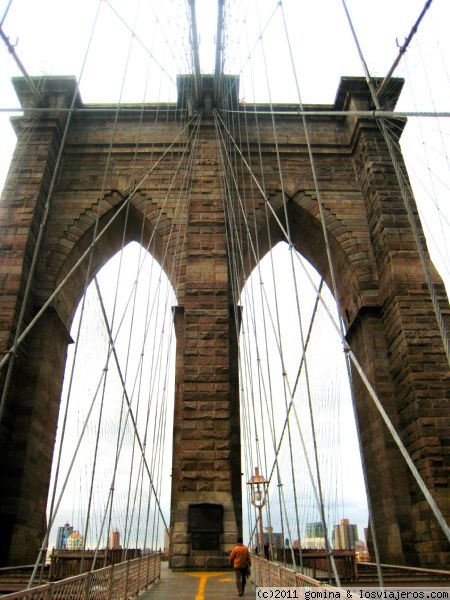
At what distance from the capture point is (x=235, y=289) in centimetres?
1088

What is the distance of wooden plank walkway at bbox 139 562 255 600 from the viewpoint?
206 inches

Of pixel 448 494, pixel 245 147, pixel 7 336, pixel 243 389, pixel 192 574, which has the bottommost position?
pixel 192 574

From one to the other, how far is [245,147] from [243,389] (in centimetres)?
663

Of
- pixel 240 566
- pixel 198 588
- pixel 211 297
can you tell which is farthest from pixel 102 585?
pixel 211 297

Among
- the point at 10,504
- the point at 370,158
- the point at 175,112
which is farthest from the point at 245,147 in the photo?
the point at 10,504

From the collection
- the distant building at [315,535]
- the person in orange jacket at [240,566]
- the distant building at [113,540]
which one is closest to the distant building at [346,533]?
the distant building at [315,535]

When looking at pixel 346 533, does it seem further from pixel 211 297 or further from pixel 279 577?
pixel 279 577

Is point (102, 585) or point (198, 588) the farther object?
point (198, 588)

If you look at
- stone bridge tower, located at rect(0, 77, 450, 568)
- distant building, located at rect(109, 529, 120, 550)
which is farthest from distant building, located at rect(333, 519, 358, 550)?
stone bridge tower, located at rect(0, 77, 450, 568)

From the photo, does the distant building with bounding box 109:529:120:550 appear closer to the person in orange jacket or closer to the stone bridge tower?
the stone bridge tower

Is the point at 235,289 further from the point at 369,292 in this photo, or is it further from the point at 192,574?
the point at 192,574

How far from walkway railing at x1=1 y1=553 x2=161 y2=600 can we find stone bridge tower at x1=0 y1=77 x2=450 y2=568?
2.42 metres

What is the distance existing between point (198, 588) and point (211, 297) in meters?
5.50

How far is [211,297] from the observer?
33.6ft
